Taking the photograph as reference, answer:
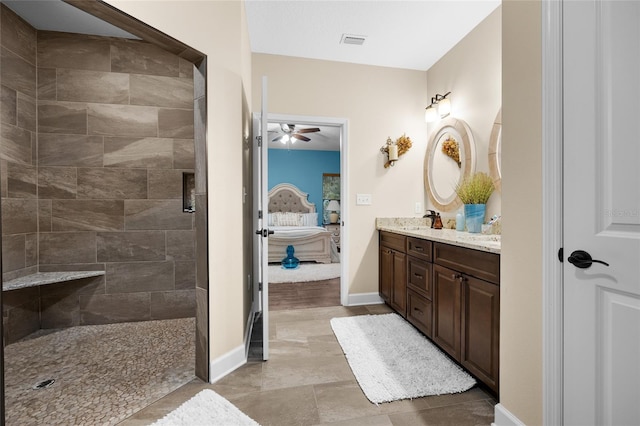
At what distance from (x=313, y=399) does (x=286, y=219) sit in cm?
569

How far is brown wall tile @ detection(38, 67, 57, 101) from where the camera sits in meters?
2.72

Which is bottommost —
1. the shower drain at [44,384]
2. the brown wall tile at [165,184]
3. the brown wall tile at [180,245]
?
the shower drain at [44,384]

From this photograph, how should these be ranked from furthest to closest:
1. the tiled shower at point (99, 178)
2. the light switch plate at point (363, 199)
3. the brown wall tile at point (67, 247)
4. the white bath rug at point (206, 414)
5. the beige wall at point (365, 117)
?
the light switch plate at point (363, 199)
the beige wall at point (365, 117)
the brown wall tile at point (67, 247)
the tiled shower at point (99, 178)
the white bath rug at point (206, 414)

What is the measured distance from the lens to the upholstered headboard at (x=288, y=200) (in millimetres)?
7664

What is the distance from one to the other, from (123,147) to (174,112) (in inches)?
22.9

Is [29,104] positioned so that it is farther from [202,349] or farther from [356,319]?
[356,319]

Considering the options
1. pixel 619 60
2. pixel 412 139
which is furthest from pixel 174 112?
pixel 619 60

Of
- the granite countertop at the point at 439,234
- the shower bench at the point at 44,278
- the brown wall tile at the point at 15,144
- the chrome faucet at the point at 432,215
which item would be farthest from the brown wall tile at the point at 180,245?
the chrome faucet at the point at 432,215

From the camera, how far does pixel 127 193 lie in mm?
2898

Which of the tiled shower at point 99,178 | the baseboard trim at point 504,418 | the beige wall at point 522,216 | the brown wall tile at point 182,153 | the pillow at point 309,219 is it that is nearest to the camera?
the beige wall at point 522,216

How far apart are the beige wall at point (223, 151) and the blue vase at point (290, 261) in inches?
121

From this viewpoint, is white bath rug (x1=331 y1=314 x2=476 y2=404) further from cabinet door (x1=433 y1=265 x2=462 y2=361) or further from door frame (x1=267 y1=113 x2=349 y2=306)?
door frame (x1=267 y1=113 x2=349 y2=306)

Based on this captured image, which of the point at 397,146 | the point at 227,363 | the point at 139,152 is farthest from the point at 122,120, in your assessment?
the point at 397,146

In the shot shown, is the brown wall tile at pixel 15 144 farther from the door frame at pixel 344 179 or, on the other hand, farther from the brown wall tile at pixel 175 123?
the door frame at pixel 344 179
